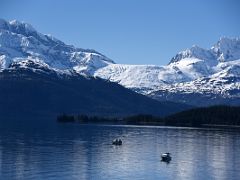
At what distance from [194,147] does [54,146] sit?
4212 cm

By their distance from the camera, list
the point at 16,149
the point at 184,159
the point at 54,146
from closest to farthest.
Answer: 1. the point at 184,159
2. the point at 16,149
3. the point at 54,146

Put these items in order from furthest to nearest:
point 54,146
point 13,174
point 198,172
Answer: point 54,146 < point 198,172 < point 13,174

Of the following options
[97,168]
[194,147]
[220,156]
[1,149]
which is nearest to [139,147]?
[194,147]

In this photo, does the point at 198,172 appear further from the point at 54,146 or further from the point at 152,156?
the point at 54,146

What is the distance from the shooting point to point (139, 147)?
194 metres

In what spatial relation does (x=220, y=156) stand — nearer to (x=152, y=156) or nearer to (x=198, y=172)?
(x=152, y=156)

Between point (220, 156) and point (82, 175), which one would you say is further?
point (220, 156)

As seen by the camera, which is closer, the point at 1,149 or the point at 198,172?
the point at 198,172

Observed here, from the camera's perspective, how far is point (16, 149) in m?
174

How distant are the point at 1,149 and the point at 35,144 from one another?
73.7ft

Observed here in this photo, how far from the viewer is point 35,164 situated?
14062cm

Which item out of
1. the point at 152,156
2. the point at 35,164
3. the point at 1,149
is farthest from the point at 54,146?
the point at 35,164

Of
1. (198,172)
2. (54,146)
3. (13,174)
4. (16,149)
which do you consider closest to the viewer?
(13,174)

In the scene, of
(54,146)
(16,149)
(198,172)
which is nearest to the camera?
(198,172)
